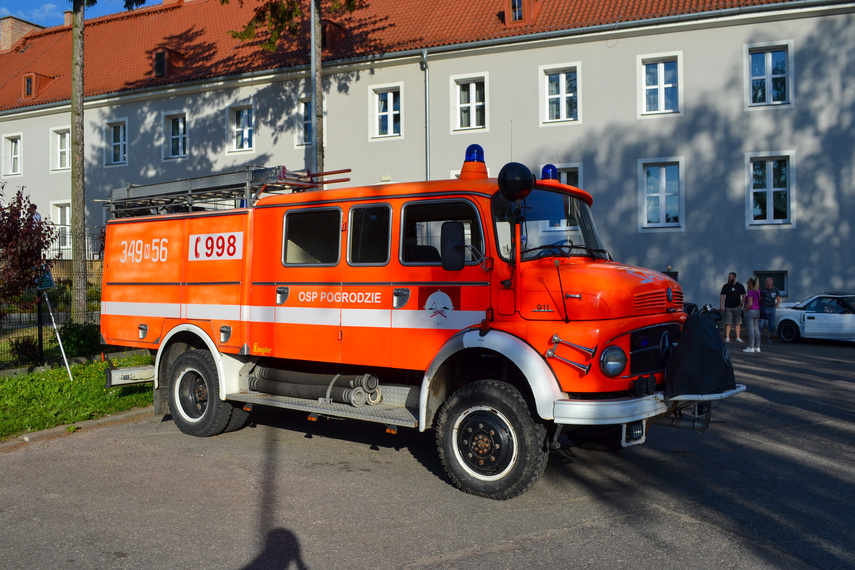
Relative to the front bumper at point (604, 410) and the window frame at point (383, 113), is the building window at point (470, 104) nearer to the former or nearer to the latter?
the window frame at point (383, 113)

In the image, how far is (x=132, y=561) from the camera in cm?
447

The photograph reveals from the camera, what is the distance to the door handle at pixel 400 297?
20.6 feet

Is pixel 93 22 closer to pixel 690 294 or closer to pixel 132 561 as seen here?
pixel 690 294

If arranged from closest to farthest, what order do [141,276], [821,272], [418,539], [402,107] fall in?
[418,539] < [141,276] < [821,272] < [402,107]

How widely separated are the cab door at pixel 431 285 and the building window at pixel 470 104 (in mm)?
18446

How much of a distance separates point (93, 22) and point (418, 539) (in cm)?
3770

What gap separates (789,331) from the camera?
18.1 meters

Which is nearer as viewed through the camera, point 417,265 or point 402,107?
point 417,265

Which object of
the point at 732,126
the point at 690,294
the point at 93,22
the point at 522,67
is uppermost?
the point at 93,22

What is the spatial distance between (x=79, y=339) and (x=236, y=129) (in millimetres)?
16468

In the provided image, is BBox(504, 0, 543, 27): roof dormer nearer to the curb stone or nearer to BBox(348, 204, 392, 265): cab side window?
the curb stone

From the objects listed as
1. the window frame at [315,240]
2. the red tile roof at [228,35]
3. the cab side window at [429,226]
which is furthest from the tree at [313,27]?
the cab side window at [429,226]

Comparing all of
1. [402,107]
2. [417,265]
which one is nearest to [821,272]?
[402,107]

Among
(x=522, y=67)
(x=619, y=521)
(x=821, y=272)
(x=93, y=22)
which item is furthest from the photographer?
(x=93, y=22)
